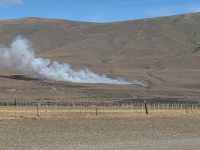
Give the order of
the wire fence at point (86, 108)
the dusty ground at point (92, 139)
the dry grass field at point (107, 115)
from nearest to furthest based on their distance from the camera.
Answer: the dusty ground at point (92, 139)
the dry grass field at point (107, 115)
the wire fence at point (86, 108)

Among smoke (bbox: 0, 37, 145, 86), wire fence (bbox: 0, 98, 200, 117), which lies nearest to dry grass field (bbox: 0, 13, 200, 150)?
wire fence (bbox: 0, 98, 200, 117)

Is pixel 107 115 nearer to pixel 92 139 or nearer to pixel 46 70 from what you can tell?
pixel 92 139

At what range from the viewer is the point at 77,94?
98.6 meters

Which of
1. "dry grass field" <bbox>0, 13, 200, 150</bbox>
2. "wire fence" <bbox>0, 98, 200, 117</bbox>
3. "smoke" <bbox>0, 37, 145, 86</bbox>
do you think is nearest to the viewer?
"dry grass field" <bbox>0, 13, 200, 150</bbox>

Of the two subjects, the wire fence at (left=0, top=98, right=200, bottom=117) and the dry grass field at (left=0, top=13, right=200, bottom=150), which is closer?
the dry grass field at (left=0, top=13, right=200, bottom=150)

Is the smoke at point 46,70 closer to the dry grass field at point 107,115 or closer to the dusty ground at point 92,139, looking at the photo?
the dry grass field at point 107,115

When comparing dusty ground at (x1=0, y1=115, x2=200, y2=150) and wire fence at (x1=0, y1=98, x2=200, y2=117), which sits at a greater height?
dusty ground at (x1=0, y1=115, x2=200, y2=150)

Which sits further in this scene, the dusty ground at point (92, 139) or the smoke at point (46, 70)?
the smoke at point (46, 70)

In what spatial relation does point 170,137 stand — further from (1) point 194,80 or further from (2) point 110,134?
(1) point 194,80

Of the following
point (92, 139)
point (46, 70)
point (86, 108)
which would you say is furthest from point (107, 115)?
point (46, 70)

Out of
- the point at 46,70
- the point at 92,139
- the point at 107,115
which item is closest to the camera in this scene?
the point at 92,139

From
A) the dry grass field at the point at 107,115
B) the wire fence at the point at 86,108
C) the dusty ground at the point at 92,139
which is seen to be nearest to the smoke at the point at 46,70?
the dry grass field at the point at 107,115

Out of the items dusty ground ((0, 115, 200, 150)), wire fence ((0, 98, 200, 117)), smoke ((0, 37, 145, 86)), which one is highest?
smoke ((0, 37, 145, 86))

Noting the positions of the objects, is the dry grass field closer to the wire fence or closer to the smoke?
the wire fence
